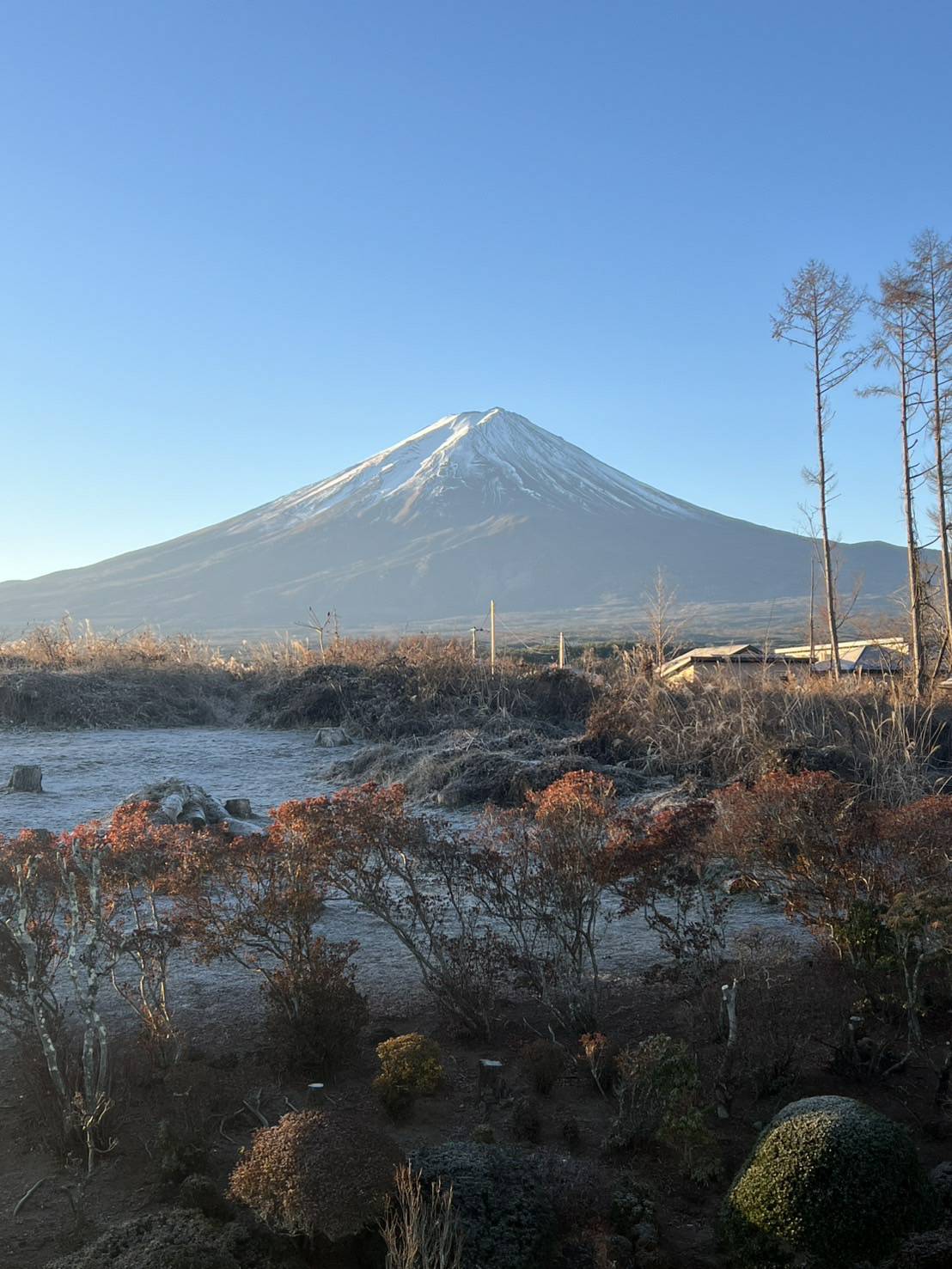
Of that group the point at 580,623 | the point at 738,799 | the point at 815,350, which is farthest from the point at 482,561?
the point at 738,799

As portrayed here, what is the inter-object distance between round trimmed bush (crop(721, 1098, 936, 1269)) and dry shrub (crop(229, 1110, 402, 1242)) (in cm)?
93

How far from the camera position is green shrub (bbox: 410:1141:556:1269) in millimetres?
2551

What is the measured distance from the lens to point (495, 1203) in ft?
8.70

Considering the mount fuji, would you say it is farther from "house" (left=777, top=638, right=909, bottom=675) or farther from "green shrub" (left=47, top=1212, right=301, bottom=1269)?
"green shrub" (left=47, top=1212, right=301, bottom=1269)

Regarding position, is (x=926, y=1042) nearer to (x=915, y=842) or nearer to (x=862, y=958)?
(x=862, y=958)

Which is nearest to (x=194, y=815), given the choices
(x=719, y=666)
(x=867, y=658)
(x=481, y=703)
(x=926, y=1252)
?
(x=926, y=1252)

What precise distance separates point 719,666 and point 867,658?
4.87 m

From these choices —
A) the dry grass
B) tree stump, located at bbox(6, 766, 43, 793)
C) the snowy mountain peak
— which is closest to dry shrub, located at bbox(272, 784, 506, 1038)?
the dry grass

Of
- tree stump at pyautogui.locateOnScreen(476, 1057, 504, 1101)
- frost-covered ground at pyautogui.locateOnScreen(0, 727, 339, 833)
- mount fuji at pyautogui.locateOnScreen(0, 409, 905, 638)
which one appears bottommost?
tree stump at pyautogui.locateOnScreen(476, 1057, 504, 1101)

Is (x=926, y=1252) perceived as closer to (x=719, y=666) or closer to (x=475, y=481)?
(x=719, y=666)

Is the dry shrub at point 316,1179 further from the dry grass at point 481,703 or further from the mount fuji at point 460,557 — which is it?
the mount fuji at point 460,557

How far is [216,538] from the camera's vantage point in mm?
113312

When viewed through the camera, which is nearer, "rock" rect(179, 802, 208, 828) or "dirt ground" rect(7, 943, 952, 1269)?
"dirt ground" rect(7, 943, 952, 1269)

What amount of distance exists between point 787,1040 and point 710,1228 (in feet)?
2.81
